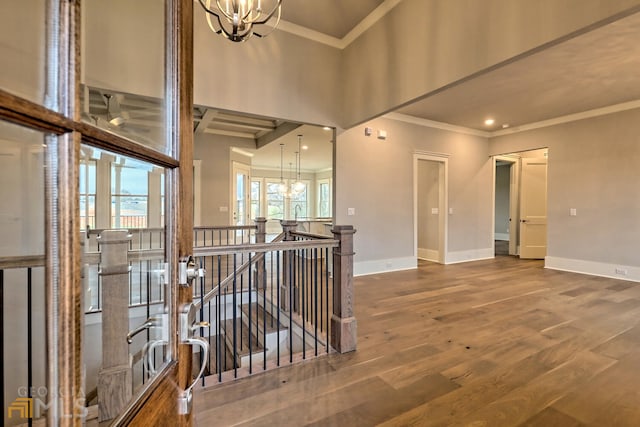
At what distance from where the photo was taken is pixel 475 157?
6562mm

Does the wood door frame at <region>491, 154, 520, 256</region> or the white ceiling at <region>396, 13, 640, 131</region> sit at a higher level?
the white ceiling at <region>396, 13, 640, 131</region>

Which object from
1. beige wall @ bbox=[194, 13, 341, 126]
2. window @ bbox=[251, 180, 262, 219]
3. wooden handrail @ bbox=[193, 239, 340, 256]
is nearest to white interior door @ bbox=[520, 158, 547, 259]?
beige wall @ bbox=[194, 13, 341, 126]

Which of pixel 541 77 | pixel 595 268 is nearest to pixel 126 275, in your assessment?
pixel 541 77

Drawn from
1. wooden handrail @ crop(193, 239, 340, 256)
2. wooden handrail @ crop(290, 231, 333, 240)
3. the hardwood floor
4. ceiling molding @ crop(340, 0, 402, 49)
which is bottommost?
the hardwood floor

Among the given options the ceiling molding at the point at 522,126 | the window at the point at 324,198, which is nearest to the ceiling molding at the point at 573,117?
the ceiling molding at the point at 522,126

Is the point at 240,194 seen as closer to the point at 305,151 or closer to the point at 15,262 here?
the point at 305,151

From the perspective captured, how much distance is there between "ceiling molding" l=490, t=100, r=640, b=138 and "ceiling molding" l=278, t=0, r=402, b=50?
4.23 metres

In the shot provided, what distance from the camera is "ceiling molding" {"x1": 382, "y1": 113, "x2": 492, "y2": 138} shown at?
17.9ft

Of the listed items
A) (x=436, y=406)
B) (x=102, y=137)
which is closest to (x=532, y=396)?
(x=436, y=406)

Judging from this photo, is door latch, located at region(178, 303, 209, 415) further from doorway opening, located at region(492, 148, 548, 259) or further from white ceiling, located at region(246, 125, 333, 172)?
doorway opening, located at region(492, 148, 548, 259)

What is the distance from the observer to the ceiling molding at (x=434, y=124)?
544 cm

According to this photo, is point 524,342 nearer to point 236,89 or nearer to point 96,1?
point 96,1

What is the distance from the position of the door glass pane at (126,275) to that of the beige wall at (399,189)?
3944mm

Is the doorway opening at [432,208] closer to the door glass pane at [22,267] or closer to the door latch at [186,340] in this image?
the door latch at [186,340]
